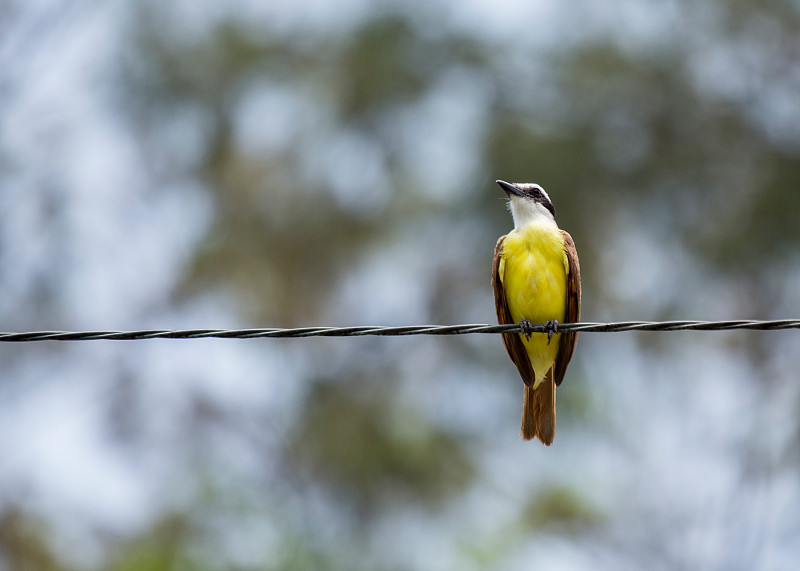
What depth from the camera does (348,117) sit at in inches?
651

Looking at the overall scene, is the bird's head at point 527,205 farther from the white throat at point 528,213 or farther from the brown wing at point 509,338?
the brown wing at point 509,338

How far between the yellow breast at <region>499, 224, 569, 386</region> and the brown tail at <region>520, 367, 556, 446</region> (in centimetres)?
7

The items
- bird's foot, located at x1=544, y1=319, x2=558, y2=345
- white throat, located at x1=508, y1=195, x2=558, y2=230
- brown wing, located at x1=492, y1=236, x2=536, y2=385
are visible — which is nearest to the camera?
bird's foot, located at x1=544, y1=319, x2=558, y2=345

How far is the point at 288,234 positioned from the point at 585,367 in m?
4.51

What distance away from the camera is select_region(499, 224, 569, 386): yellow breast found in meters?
6.88

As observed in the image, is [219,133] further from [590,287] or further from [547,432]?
[547,432]

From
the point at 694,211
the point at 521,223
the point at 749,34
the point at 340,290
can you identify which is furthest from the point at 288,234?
the point at 521,223

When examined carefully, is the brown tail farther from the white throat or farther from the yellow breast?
the white throat

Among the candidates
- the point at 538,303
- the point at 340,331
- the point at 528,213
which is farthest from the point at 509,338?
the point at 340,331

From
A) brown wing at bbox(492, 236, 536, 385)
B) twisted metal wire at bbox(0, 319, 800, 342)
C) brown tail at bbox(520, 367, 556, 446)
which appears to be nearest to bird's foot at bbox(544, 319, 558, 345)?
brown wing at bbox(492, 236, 536, 385)

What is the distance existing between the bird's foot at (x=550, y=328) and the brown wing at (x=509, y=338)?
18cm

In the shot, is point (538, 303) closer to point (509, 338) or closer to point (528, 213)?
point (509, 338)

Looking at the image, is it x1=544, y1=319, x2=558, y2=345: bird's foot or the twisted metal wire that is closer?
the twisted metal wire

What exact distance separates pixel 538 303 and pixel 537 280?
0.45 ft
